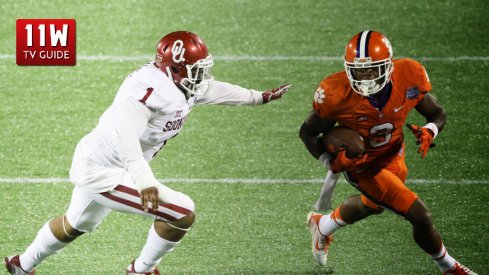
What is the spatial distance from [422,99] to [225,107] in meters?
2.47

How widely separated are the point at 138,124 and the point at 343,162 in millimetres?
1079

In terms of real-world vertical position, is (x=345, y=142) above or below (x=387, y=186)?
above

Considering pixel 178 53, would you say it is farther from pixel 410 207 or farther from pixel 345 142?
pixel 410 207

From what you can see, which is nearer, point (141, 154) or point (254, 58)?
point (141, 154)

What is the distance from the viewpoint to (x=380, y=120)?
538 centimetres

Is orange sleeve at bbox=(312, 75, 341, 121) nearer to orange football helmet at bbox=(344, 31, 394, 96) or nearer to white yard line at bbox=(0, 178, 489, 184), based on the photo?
orange football helmet at bbox=(344, 31, 394, 96)

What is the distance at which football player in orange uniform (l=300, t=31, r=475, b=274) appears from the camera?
205 inches

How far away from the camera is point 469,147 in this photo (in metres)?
7.14

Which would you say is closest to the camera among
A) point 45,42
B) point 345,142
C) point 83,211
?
point 83,211

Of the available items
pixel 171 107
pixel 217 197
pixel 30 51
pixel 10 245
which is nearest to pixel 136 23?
pixel 30 51

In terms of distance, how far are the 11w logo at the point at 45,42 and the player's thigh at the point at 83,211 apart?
3.09 metres

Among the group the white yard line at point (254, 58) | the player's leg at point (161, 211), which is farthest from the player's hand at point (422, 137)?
the white yard line at point (254, 58)

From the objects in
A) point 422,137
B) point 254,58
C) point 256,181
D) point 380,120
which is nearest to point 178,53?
point 380,120

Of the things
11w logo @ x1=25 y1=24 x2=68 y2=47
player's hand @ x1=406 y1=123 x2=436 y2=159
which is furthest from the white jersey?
11w logo @ x1=25 y1=24 x2=68 y2=47
